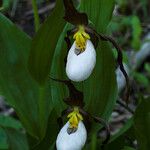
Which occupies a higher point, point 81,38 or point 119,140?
point 81,38

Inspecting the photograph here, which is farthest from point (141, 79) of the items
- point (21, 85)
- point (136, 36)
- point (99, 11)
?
point (99, 11)

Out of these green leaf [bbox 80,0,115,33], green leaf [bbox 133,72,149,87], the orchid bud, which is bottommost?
green leaf [bbox 133,72,149,87]

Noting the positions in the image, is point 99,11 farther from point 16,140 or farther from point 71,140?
point 16,140

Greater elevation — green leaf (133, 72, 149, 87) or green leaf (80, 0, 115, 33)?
green leaf (80, 0, 115, 33)

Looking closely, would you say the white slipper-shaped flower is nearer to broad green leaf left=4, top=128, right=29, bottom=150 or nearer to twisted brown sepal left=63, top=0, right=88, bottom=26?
twisted brown sepal left=63, top=0, right=88, bottom=26

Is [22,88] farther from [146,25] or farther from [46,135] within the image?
[146,25]

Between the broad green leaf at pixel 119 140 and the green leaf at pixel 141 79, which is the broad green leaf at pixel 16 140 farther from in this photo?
the green leaf at pixel 141 79

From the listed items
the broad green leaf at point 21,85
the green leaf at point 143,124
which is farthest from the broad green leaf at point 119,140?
the broad green leaf at point 21,85

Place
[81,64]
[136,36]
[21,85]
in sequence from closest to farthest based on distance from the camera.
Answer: [81,64]
[21,85]
[136,36]

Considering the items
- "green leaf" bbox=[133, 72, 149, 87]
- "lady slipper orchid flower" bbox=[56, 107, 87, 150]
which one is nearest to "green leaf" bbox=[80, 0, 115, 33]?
"lady slipper orchid flower" bbox=[56, 107, 87, 150]
